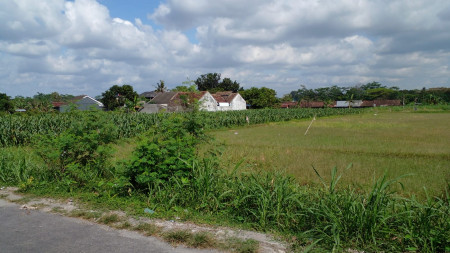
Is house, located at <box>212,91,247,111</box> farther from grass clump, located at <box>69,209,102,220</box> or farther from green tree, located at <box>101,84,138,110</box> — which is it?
grass clump, located at <box>69,209,102,220</box>

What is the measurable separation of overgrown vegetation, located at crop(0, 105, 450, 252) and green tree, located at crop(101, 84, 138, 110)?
179 feet

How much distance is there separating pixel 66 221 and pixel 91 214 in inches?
14.1

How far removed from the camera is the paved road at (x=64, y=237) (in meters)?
3.85

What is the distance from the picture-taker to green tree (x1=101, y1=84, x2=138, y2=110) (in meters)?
60.2

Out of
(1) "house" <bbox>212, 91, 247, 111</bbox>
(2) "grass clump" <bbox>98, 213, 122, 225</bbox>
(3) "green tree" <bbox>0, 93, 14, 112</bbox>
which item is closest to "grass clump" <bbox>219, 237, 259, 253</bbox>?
(2) "grass clump" <bbox>98, 213, 122, 225</bbox>

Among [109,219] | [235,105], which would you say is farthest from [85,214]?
[235,105]

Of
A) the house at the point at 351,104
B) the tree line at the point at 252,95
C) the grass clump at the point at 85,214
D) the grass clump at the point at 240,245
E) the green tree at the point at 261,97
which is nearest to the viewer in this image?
the grass clump at the point at 240,245

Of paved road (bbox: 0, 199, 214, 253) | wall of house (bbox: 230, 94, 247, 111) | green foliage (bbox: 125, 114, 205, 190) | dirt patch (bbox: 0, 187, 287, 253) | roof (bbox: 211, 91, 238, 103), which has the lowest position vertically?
paved road (bbox: 0, 199, 214, 253)

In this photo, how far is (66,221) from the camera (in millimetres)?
4812

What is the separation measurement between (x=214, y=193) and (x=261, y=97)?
73068mm

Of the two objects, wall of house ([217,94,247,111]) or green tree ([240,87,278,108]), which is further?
green tree ([240,87,278,108])

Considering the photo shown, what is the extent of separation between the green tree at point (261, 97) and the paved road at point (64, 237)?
72846 millimetres

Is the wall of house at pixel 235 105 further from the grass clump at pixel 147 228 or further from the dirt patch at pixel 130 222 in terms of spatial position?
the grass clump at pixel 147 228

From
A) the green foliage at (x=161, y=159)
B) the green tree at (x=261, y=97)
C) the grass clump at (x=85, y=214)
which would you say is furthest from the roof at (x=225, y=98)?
the grass clump at (x=85, y=214)
